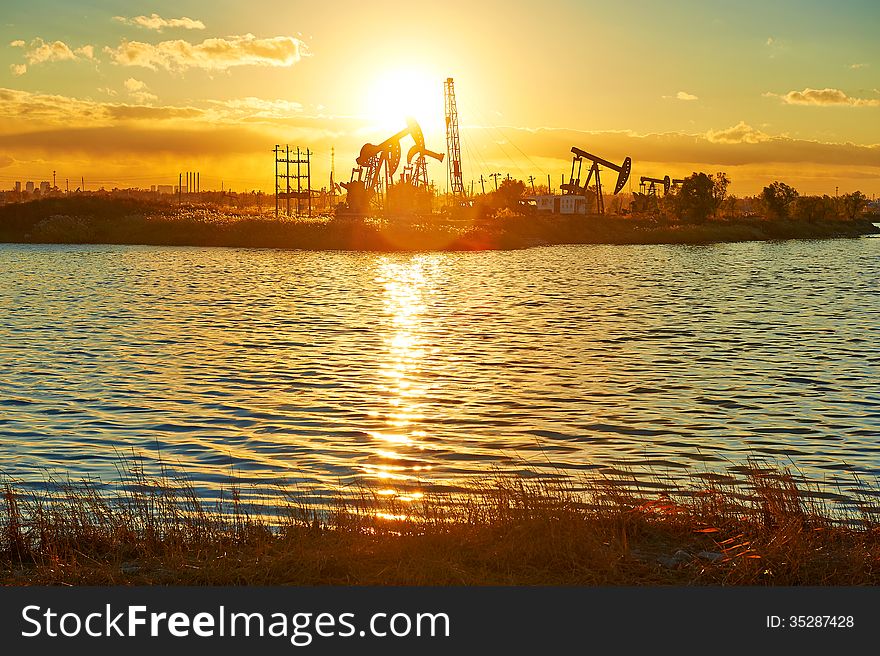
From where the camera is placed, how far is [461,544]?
1023 centimetres

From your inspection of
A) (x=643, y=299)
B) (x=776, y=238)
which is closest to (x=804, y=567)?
(x=643, y=299)

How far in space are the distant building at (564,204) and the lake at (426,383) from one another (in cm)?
11747

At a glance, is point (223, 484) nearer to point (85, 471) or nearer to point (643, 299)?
point (85, 471)

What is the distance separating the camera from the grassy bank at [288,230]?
11369 cm

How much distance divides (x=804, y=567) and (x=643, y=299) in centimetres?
4963

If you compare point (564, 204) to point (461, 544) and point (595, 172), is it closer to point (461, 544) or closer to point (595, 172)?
point (595, 172)

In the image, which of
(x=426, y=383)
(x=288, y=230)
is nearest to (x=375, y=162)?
(x=288, y=230)

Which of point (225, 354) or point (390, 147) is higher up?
point (390, 147)

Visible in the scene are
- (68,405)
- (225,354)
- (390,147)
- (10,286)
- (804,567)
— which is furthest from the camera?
(390,147)

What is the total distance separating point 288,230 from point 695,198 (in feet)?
306

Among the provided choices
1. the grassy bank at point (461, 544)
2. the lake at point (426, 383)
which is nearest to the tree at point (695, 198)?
the lake at point (426, 383)

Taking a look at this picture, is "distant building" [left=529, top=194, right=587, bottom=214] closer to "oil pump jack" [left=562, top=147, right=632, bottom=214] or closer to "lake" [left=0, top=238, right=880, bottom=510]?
"oil pump jack" [left=562, top=147, right=632, bottom=214]

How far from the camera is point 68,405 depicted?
2252cm

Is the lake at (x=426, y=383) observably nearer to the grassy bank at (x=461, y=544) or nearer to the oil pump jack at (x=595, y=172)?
the grassy bank at (x=461, y=544)
